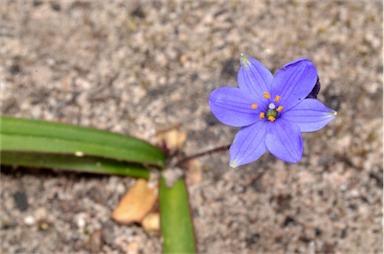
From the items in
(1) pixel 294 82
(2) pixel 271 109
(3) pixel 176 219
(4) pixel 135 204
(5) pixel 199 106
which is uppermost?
(5) pixel 199 106

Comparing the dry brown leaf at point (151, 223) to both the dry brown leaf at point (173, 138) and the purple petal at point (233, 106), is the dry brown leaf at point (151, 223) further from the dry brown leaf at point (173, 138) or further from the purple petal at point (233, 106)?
the purple petal at point (233, 106)

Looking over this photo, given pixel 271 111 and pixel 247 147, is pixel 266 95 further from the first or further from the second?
pixel 247 147

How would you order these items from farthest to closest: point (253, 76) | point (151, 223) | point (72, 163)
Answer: point (151, 223)
point (72, 163)
point (253, 76)

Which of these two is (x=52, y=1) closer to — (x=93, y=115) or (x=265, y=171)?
(x=93, y=115)

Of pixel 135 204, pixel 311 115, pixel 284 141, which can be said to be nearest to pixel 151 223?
pixel 135 204

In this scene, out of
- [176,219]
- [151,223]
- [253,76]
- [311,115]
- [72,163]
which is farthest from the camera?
[151,223]

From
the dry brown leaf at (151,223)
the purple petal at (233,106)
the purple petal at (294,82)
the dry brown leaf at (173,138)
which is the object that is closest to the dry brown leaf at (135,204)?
the dry brown leaf at (151,223)

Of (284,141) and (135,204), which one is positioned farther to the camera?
(135,204)
